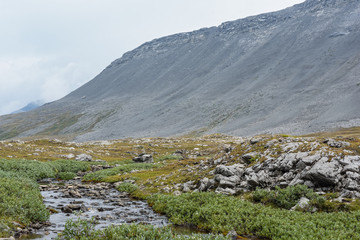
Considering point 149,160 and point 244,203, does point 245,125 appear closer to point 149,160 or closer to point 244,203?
point 149,160

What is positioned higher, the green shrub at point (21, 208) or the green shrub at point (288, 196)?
the green shrub at point (21, 208)

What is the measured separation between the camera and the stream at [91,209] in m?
17.7

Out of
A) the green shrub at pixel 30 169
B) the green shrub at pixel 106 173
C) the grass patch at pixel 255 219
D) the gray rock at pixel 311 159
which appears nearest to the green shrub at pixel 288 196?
the grass patch at pixel 255 219

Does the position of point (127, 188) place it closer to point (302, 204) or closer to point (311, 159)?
point (302, 204)

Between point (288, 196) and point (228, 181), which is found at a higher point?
point (228, 181)

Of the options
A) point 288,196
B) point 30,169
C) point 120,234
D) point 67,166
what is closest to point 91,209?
point 120,234

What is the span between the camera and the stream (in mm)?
17688

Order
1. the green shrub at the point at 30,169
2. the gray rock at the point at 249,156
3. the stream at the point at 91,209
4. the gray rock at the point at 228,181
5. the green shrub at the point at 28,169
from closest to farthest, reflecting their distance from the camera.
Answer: the stream at the point at 91,209, the gray rock at the point at 228,181, the gray rock at the point at 249,156, the green shrub at the point at 30,169, the green shrub at the point at 28,169

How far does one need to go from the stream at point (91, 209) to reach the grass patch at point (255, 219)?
187cm

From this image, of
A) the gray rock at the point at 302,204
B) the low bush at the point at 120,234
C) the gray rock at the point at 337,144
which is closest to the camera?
the low bush at the point at 120,234

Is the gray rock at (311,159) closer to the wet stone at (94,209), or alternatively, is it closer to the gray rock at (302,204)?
the gray rock at (302,204)

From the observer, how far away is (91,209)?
23172 mm

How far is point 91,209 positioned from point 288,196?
1605cm

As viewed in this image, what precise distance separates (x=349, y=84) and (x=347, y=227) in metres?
164
